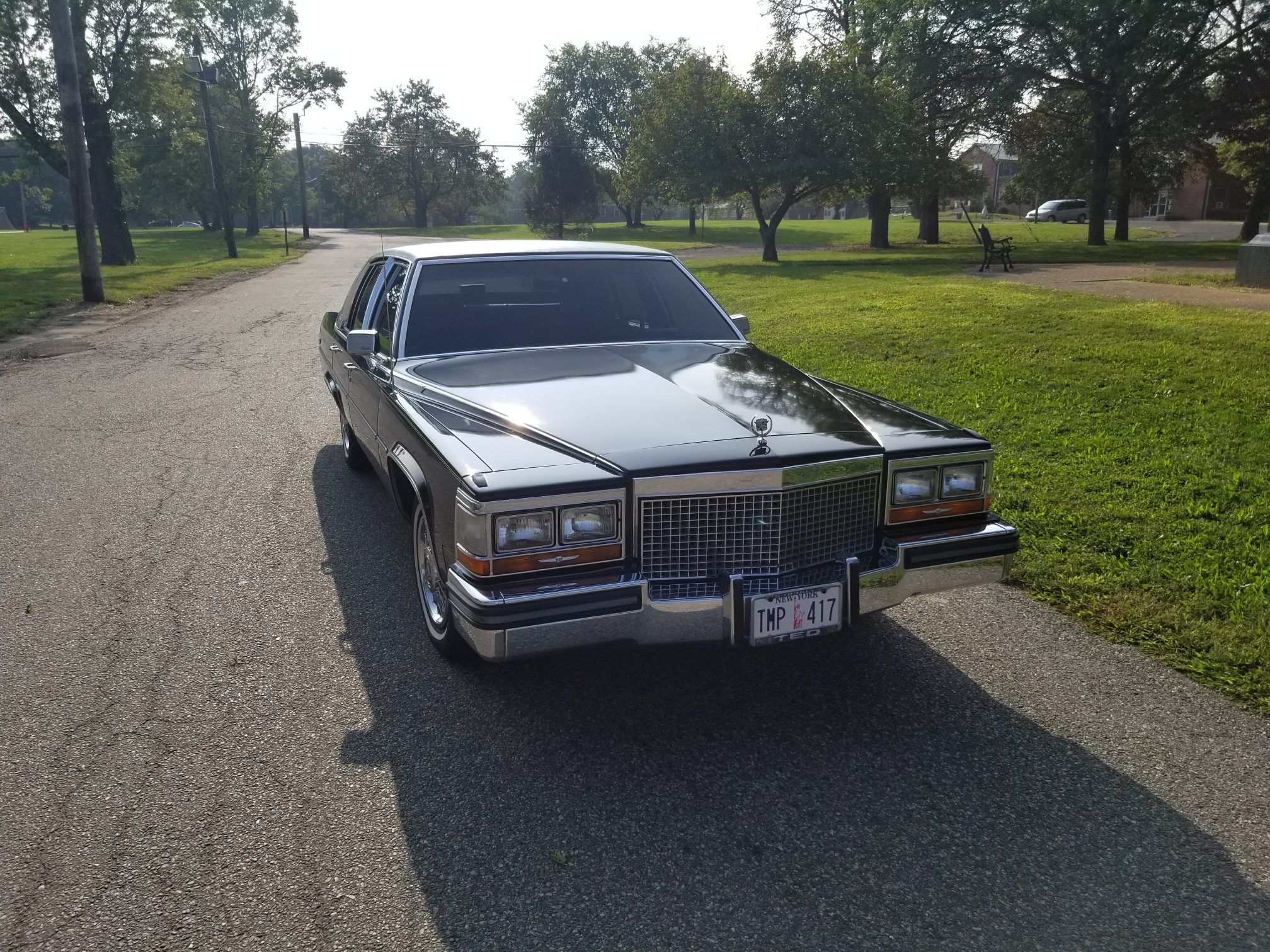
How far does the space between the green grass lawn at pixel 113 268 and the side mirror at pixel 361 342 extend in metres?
11.9

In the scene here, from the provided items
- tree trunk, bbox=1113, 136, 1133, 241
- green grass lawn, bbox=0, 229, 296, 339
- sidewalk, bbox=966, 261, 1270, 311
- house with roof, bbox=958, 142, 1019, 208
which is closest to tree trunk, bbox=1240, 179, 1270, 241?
tree trunk, bbox=1113, 136, 1133, 241

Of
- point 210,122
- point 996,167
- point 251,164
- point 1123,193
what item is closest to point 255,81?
point 251,164

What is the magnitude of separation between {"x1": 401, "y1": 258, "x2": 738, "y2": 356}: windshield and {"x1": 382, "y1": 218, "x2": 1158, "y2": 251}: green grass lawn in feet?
95.3

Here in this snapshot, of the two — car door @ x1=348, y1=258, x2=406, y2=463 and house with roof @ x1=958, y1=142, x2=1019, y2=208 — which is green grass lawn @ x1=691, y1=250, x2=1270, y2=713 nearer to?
car door @ x1=348, y1=258, x2=406, y2=463

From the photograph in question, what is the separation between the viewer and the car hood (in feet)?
10.8

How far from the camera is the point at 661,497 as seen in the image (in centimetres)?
317

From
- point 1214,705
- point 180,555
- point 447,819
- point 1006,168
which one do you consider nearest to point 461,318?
point 180,555

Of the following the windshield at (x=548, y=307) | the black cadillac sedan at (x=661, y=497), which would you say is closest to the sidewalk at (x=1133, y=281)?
the windshield at (x=548, y=307)

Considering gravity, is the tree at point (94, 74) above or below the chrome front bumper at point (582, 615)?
above

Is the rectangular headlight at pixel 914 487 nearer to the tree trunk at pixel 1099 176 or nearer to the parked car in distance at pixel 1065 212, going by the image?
the tree trunk at pixel 1099 176

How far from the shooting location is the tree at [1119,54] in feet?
84.4

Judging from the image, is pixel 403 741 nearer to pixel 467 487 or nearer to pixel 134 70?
pixel 467 487

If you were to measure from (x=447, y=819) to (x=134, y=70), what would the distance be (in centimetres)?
3076

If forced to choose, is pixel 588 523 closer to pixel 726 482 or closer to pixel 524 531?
pixel 524 531
